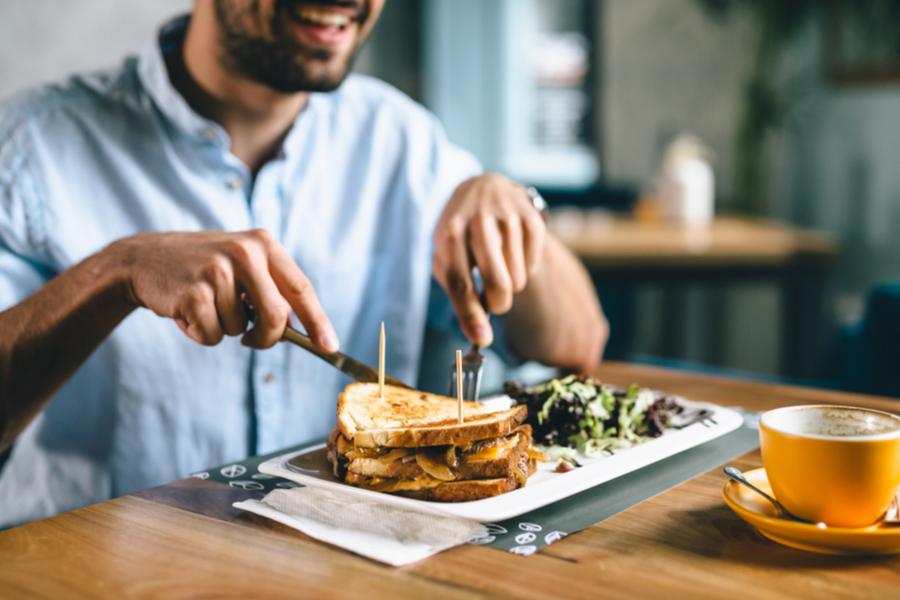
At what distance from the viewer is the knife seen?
2.81ft

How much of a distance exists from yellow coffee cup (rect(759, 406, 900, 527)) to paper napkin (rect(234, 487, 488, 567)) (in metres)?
0.26

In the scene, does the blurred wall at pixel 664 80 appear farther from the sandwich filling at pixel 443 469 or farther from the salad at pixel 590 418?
the sandwich filling at pixel 443 469

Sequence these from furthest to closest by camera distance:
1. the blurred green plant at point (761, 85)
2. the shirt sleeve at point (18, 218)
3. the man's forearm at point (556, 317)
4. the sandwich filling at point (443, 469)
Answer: the blurred green plant at point (761, 85)
the man's forearm at point (556, 317)
the shirt sleeve at point (18, 218)
the sandwich filling at point (443, 469)

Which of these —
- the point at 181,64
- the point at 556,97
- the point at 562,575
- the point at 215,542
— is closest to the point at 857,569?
the point at 562,575

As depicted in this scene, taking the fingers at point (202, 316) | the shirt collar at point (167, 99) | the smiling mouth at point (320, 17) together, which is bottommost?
the fingers at point (202, 316)

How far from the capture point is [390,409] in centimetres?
82

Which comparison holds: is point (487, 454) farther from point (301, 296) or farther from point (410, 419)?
point (301, 296)

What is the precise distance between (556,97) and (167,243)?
→ 16.0 feet

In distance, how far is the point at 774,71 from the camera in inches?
159

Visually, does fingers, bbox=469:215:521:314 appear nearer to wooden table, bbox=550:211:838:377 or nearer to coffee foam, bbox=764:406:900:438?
coffee foam, bbox=764:406:900:438

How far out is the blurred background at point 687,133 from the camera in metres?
2.59

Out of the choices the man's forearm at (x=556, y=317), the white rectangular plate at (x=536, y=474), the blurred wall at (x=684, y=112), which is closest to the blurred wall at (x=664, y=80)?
the blurred wall at (x=684, y=112)

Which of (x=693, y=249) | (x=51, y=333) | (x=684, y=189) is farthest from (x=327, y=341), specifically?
(x=684, y=189)

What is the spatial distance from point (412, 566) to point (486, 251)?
1.87 ft
